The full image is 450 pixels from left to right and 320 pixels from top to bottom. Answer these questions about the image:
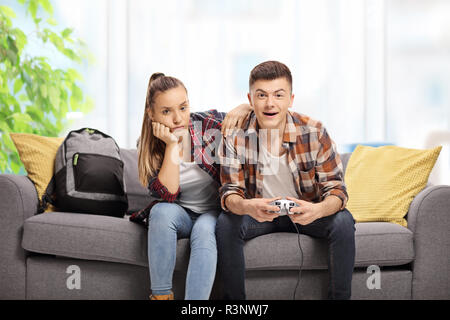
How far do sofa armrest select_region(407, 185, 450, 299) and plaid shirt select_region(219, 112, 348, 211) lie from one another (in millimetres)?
376

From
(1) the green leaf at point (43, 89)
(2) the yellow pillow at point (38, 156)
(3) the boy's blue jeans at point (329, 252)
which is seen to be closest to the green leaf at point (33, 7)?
(1) the green leaf at point (43, 89)

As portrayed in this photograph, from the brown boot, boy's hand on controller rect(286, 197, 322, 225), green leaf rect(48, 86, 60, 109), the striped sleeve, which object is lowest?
Answer: the brown boot

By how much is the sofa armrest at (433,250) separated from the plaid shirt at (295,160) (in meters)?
0.38

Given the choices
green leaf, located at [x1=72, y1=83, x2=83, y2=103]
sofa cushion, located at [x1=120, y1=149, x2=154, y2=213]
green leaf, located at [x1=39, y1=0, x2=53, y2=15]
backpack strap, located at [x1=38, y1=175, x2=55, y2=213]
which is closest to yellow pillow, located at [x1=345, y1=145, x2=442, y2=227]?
sofa cushion, located at [x1=120, y1=149, x2=154, y2=213]

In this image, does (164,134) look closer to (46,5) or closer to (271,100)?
(271,100)

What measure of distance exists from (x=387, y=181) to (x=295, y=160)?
0.53 metres

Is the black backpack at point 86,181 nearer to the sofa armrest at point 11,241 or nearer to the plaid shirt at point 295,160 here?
the sofa armrest at point 11,241

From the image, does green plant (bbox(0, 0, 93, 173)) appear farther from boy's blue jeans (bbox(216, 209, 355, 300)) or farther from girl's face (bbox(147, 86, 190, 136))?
boy's blue jeans (bbox(216, 209, 355, 300))

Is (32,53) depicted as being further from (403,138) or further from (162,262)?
(403,138)

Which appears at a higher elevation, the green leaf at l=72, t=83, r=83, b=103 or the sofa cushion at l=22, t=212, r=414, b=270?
the green leaf at l=72, t=83, r=83, b=103

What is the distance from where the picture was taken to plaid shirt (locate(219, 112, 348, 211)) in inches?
59.8
